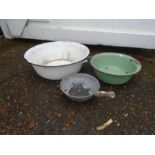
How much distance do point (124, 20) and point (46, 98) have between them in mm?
898

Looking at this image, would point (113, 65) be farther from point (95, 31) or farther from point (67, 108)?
point (67, 108)

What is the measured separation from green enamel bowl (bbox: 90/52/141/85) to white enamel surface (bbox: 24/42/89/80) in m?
0.12

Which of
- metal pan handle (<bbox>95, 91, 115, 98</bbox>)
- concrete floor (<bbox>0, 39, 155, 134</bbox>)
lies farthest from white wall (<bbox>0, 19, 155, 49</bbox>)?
metal pan handle (<bbox>95, 91, 115, 98</bbox>)

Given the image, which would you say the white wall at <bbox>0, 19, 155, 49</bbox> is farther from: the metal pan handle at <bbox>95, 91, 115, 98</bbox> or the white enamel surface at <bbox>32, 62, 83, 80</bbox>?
the metal pan handle at <bbox>95, 91, 115, 98</bbox>

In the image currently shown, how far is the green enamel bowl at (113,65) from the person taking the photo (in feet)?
4.80

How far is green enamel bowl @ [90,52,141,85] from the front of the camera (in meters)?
1.46

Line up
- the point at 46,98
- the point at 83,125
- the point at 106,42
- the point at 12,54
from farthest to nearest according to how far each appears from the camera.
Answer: the point at 12,54
the point at 106,42
the point at 46,98
the point at 83,125

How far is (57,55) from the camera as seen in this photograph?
1.71 m

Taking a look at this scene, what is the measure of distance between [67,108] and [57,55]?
55 centimetres

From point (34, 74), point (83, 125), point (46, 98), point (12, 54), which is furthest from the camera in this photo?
point (12, 54)

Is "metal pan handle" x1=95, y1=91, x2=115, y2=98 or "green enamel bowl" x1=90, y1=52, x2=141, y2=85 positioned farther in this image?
"green enamel bowl" x1=90, y1=52, x2=141, y2=85

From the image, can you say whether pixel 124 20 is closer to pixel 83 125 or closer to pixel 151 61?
pixel 151 61
